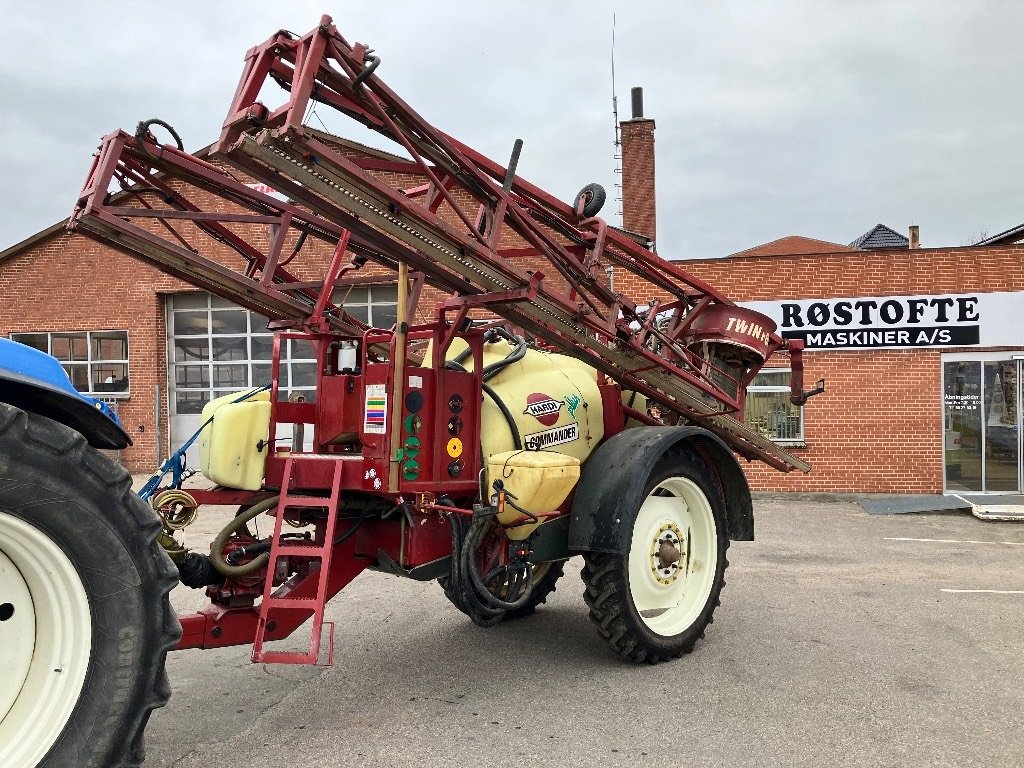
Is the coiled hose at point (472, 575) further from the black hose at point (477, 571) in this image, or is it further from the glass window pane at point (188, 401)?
the glass window pane at point (188, 401)

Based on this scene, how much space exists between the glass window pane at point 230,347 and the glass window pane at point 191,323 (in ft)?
1.12

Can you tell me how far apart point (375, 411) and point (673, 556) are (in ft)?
6.85

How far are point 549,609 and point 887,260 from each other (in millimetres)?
9355

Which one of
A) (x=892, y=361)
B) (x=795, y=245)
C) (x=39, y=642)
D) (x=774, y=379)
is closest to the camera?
(x=39, y=642)

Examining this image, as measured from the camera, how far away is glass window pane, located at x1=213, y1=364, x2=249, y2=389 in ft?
53.6

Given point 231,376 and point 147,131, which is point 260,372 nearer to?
point 231,376

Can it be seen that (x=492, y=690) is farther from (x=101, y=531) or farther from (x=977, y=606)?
(x=977, y=606)

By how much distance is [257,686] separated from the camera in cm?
450

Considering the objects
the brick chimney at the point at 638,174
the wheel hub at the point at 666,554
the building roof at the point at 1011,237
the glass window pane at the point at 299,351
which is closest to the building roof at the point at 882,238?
the building roof at the point at 1011,237

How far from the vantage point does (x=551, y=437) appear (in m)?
4.95

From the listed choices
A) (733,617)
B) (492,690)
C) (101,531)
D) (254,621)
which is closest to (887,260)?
(733,617)

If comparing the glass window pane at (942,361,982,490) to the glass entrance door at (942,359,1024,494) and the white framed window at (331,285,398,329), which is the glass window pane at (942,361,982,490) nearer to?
the glass entrance door at (942,359,1024,494)

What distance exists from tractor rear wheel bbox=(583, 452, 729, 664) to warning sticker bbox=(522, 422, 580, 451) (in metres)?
0.52

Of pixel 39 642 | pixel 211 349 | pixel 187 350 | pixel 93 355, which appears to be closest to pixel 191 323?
pixel 187 350
